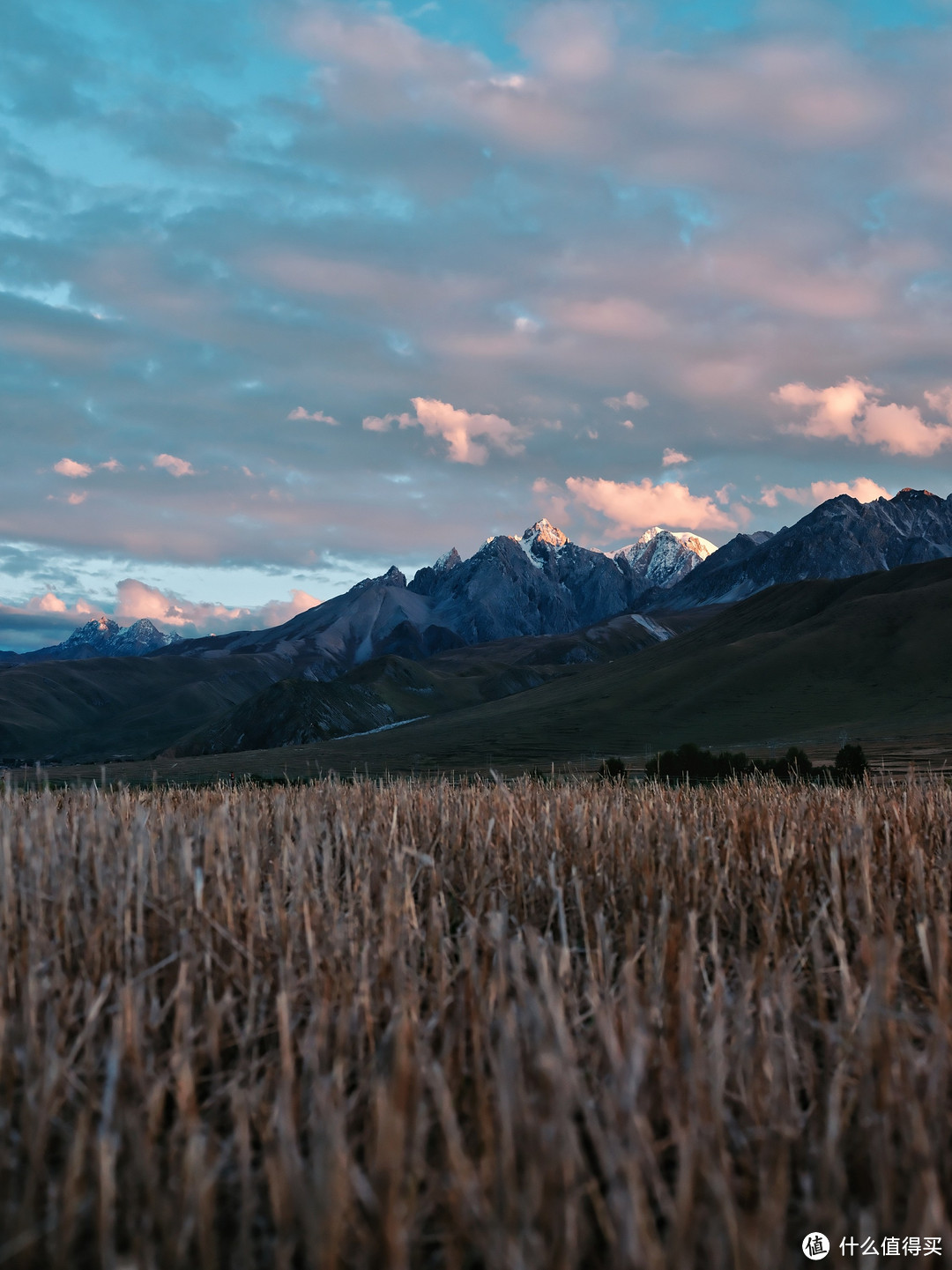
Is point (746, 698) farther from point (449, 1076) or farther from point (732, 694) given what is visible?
point (449, 1076)

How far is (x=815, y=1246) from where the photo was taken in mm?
2037

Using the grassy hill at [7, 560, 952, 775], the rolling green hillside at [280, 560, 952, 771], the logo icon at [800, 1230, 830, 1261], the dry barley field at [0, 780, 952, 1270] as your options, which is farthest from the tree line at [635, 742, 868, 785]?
the rolling green hillside at [280, 560, 952, 771]

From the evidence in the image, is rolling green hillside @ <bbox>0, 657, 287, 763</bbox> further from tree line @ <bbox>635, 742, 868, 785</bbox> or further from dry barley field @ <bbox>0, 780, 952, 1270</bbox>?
dry barley field @ <bbox>0, 780, 952, 1270</bbox>

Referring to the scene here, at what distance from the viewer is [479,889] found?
4.65 m

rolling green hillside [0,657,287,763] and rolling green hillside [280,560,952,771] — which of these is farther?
rolling green hillside [0,657,287,763]

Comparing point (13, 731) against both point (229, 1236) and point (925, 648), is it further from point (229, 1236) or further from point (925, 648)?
point (229, 1236)

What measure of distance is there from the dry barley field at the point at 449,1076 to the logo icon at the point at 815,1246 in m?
0.03

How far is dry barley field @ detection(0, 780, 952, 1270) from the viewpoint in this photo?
1881mm

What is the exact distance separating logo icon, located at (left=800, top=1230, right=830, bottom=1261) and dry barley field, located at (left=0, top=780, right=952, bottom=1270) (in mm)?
32

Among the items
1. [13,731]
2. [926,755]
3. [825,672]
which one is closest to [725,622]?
[825,672]

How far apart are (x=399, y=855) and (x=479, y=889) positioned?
0.88 meters

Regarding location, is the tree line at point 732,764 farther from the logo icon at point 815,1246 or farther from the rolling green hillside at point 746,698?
the rolling green hillside at point 746,698

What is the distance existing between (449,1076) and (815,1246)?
3.29ft

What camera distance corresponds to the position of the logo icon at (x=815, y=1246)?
202 centimetres
